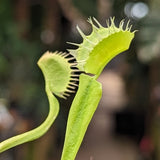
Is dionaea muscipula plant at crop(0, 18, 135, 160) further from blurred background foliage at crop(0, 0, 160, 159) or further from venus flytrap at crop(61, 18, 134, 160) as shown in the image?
blurred background foliage at crop(0, 0, 160, 159)

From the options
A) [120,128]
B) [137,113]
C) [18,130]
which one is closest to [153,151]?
[18,130]

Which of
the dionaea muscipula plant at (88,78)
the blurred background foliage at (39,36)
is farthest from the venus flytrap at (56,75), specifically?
the blurred background foliage at (39,36)

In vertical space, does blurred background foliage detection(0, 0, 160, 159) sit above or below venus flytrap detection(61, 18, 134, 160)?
above

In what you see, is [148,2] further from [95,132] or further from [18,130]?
[95,132]

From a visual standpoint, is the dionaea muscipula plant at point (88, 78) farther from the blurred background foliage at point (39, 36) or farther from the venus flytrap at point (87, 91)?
the blurred background foliage at point (39, 36)

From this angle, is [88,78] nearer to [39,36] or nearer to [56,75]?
[56,75]

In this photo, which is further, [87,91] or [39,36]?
[39,36]

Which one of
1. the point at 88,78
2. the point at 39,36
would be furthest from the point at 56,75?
the point at 39,36

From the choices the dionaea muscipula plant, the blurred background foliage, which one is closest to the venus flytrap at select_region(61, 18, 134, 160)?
the dionaea muscipula plant
